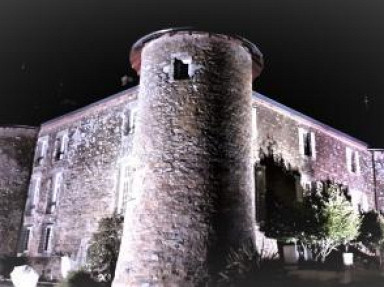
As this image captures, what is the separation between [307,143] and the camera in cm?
2089

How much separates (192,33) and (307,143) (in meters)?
9.26

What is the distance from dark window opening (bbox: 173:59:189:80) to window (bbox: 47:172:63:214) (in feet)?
33.5

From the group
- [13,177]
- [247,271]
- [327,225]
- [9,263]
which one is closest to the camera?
[247,271]

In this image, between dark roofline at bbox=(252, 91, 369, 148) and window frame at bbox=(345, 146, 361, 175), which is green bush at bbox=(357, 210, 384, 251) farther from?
dark roofline at bbox=(252, 91, 369, 148)

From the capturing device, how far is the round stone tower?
12086 millimetres

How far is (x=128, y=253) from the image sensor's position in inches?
502

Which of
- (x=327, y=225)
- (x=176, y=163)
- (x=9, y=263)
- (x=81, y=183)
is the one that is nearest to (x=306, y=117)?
(x=327, y=225)

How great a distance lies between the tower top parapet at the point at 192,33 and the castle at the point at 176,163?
0.15ft

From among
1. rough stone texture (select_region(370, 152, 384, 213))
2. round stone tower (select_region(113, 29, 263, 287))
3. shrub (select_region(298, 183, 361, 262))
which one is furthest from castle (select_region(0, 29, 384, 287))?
rough stone texture (select_region(370, 152, 384, 213))

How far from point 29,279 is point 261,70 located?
37.0 feet

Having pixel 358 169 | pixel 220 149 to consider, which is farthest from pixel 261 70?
pixel 358 169

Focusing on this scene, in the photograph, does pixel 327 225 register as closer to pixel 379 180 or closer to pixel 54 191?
pixel 379 180

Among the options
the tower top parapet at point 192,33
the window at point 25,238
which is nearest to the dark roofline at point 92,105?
the tower top parapet at point 192,33

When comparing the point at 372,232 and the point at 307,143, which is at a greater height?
the point at 307,143
